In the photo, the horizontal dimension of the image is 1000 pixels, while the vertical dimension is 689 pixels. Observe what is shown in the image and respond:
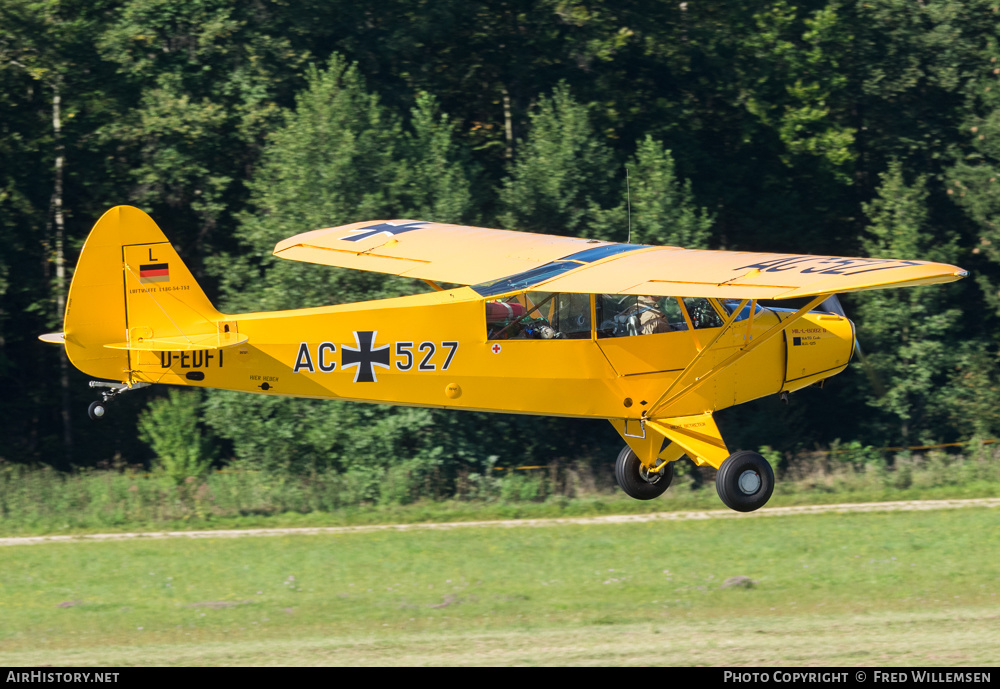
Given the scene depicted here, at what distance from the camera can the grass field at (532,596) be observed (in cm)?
1611

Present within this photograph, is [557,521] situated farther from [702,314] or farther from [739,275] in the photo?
[739,275]

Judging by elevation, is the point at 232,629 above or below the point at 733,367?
below

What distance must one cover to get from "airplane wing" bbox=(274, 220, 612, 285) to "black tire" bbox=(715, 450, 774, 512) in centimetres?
292

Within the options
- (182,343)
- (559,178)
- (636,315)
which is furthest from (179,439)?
(636,315)

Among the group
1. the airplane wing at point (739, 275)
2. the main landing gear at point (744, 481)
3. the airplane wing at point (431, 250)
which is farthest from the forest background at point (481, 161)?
the main landing gear at point (744, 481)

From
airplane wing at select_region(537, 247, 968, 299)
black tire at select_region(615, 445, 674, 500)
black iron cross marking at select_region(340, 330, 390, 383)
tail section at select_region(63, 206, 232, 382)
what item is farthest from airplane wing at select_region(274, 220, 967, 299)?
tail section at select_region(63, 206, 232, 382)

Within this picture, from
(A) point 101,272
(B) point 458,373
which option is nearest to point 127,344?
(A) point 101,272

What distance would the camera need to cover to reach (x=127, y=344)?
11656mm

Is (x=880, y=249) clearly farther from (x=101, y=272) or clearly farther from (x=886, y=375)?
(x=101, y=272)

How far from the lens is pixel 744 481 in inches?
470

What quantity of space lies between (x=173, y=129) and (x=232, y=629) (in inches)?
582

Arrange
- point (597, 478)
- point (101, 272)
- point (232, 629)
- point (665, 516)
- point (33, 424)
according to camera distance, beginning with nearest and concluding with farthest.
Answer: point (101, 272), point (232, 629), point (665, 516), point (597, 478), point (33, 424)

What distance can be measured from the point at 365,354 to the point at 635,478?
3414 millimetres

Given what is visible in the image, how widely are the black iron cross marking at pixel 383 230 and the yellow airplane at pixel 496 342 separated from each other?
2634mm
